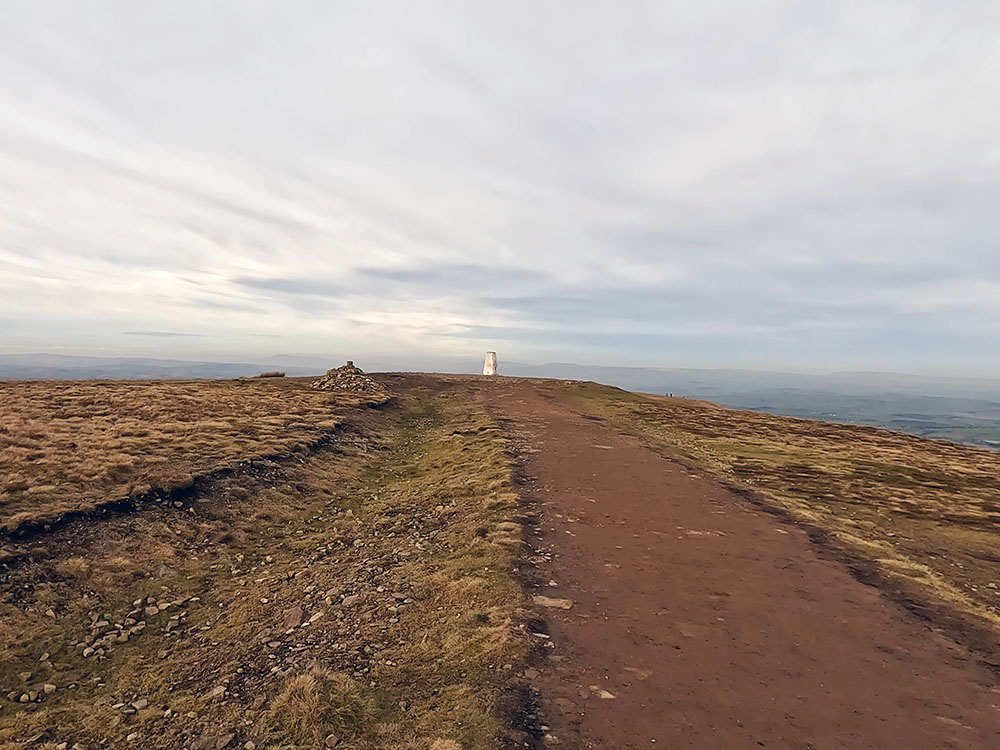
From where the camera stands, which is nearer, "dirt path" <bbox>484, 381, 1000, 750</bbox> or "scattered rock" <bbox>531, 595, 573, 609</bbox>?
"dirt path" <bbox>484, 381, 1000, 750</bbox>

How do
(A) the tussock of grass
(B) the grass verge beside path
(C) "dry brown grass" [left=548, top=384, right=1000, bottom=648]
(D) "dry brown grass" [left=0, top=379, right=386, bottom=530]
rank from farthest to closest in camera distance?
(D) "dry brown grass" [left=0, top=379, right=386, bottom=530] < (C) "dry brown grass" [left=548, top=384, right=1000, bottom=648] < (B) the grass verge beside path < (A) the tussock of grass

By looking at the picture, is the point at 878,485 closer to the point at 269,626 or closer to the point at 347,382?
the point at 269,626

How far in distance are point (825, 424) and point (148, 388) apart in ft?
204

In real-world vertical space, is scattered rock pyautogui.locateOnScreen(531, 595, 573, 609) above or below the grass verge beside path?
above

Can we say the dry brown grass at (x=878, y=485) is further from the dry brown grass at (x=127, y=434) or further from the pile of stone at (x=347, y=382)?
the dry brown grass at (x=127, y=434)

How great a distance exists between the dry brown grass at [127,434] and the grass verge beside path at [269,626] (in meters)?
1.89

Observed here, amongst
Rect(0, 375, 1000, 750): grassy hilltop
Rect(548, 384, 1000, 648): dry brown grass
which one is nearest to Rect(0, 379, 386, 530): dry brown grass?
Rect(0, 375, 1000, 750): grassy hilltop

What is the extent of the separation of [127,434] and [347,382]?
24.4 meters

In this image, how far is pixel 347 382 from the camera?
4800cm

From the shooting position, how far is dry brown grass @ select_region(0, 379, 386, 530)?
1638cm

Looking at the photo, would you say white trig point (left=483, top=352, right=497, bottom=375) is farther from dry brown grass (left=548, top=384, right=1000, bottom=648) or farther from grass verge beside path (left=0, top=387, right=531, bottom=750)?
grass verge beside path (left=0, top=387, right=531, bottom=750)

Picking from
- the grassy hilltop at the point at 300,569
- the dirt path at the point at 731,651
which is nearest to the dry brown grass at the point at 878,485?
the grassy hilltop at the point at 300,569

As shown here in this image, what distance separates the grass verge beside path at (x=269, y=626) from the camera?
7965mm

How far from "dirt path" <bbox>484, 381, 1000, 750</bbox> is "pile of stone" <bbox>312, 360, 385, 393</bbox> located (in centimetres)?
3317
